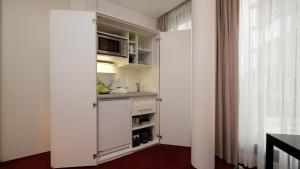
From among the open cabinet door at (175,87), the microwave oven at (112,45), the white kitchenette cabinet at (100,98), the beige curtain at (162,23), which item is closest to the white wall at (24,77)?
the white kitchenette cabinet at (100,98)

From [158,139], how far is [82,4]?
108 inches

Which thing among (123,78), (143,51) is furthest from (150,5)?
(123,78)

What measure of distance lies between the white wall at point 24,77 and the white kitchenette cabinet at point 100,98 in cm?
65

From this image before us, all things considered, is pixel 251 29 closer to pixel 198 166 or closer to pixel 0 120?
pixel 198 166

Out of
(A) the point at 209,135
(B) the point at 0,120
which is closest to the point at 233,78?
(A) the point at 209,135

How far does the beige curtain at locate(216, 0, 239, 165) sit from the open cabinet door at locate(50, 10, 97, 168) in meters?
1.77

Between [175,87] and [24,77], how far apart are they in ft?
7.76

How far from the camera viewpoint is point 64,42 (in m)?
2.00

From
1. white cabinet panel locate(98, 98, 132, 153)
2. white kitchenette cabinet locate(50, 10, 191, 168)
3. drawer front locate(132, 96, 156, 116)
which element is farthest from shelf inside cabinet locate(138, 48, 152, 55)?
white cabinet panel locate(98, 98, 132, 153)

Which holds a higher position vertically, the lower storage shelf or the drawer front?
the drawer front

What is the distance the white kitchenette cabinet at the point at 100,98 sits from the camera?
1988 mm

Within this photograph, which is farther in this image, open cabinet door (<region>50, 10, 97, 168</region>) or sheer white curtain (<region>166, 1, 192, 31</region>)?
sheer white curtain (<region>166, 1, 192, 31</region>)

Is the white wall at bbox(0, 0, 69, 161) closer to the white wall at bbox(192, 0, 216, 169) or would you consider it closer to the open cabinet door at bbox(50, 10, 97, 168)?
the open cabinet door at bbox(50, 10, 97, 168)

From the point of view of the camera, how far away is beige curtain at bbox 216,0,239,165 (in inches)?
81.8
